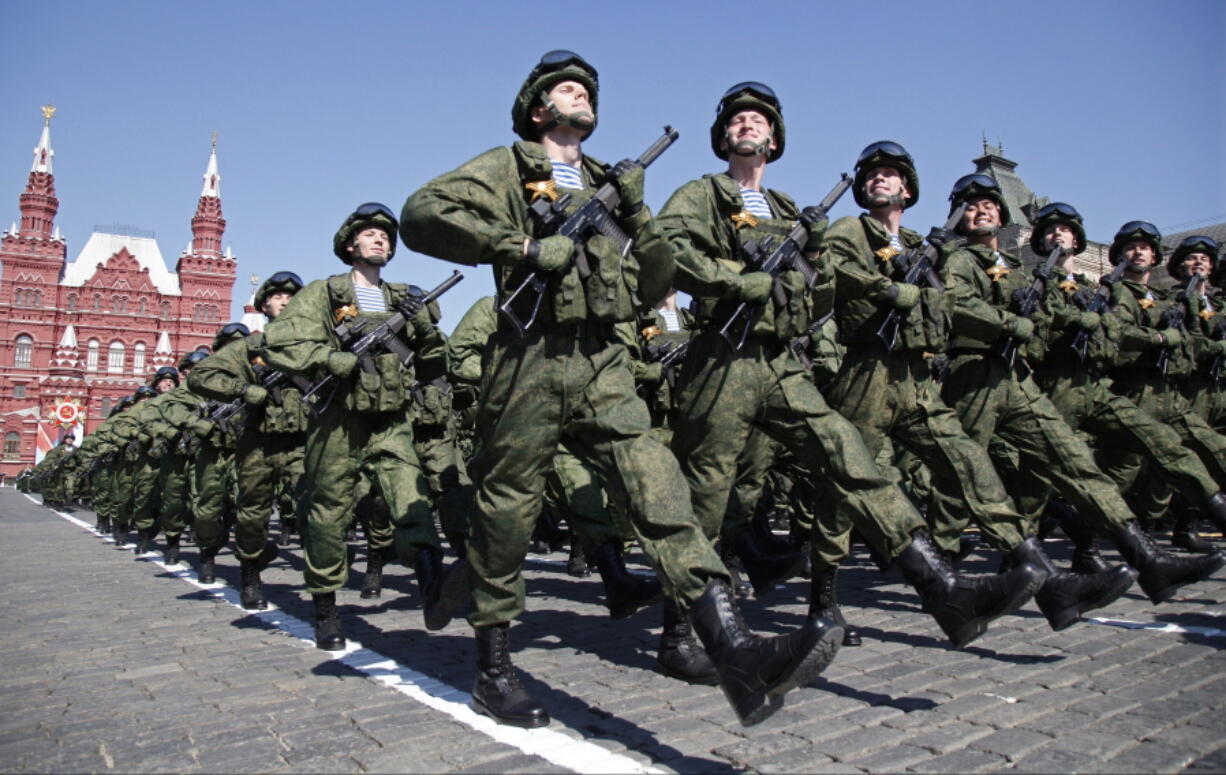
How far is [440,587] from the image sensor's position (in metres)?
4.18

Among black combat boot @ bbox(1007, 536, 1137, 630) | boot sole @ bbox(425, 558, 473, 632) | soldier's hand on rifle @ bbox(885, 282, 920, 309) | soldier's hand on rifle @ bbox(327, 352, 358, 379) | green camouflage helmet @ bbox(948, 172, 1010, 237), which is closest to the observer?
boot sole @ bbox(425, 558, 473, 632)

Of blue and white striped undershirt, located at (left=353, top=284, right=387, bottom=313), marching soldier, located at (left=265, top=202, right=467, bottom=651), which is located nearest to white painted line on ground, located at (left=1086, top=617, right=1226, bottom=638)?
marching soldier, located at (left=265, top=202, right=467, bottom=651)

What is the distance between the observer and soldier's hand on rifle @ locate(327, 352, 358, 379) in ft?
17.0

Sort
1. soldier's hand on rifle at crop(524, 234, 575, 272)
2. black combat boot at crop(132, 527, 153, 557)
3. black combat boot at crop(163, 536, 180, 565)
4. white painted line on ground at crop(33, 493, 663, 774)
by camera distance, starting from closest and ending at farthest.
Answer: white painted line on ground at crop(33, 493, 663, 774) → soldier's hand on rifle at crop(524, 234, 575, 272) → black combat boot at crop(163, 536, 180, 565) → black combat boot at crop(132, 527, 153, 557)

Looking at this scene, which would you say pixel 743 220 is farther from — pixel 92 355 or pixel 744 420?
pixel 92 355

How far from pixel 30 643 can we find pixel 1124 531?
6930 millimetres

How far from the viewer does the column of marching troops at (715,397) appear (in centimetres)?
346

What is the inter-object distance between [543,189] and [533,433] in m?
1.06

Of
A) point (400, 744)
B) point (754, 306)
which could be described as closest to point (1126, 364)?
point (754, 306)

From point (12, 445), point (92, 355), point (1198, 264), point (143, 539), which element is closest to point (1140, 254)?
point (1198, 264)

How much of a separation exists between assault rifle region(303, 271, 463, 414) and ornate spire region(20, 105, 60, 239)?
105 meters

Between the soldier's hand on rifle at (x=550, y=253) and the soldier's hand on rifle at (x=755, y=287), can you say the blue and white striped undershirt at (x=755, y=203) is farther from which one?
the soldier's hand on rifle at (x=550, y=253)

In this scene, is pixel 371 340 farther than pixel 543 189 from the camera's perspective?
Yes

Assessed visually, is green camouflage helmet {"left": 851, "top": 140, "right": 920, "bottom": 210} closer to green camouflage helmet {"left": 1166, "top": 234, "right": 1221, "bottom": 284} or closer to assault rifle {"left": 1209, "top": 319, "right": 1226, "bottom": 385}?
green camouflage helmet {"left": 1166, "top": 234, "right": 1221, "bottom": 284}
